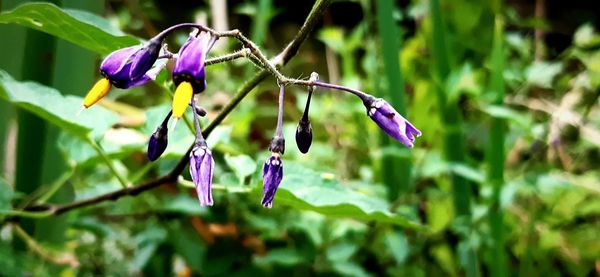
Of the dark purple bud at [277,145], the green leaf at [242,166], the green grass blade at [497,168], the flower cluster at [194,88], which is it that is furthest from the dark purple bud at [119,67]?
the green grass blade at [497,168]

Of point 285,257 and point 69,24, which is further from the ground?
point 69,24

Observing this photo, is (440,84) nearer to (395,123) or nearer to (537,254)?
(537,254)

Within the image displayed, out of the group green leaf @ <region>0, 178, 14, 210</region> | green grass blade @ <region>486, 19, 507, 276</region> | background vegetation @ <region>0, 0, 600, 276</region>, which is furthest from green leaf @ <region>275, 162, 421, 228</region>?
green grass blade @ <region>486, 19, 507, 276</region>

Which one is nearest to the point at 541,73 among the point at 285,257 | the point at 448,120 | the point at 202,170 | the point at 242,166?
the point at 448,120

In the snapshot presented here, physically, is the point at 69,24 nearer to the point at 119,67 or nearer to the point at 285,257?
the point at 119,67

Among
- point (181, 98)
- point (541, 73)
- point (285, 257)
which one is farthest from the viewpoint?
point (541, 73)

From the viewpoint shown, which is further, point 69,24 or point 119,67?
point 69,24
